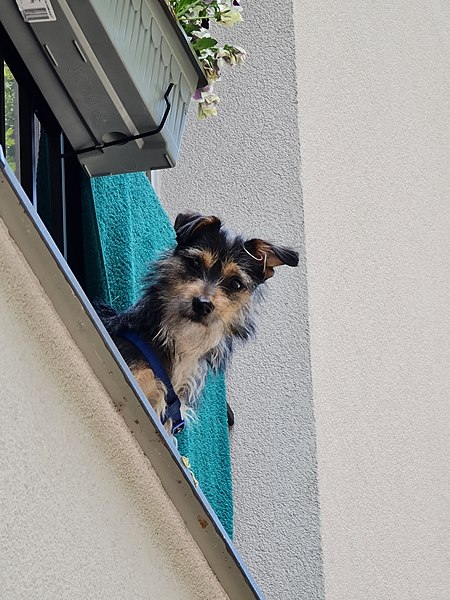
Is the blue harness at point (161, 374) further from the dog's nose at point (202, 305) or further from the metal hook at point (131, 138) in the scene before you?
the metal hook at point (131, 138)

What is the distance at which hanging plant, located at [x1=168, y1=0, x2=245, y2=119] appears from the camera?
236cm

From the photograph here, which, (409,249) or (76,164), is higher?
(76,164)

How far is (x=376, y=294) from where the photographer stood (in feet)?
11.9

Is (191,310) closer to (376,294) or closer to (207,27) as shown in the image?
(207,27)

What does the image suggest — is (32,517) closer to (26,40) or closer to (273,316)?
(26,40)

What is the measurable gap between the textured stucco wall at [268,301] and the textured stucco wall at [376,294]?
0.04 metres

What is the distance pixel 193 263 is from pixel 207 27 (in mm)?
568

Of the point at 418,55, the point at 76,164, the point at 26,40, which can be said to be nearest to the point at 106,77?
the point at 26,40

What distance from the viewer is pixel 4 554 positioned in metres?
1.27

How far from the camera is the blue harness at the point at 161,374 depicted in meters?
2.46

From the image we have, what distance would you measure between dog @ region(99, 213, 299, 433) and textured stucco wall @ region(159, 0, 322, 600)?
0.45 metres

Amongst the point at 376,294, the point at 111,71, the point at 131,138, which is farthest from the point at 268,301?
the point at 111,71

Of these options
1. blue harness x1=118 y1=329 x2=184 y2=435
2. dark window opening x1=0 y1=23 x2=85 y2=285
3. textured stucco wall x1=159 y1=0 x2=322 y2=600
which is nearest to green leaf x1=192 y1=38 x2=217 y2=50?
dark window opening x1=0 y1=23 x2=85 y2=285

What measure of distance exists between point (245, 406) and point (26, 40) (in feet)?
5.10
